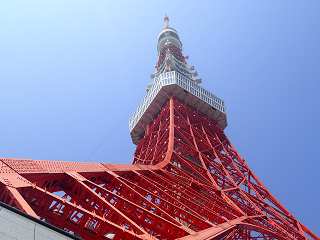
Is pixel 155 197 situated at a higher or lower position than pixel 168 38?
lower

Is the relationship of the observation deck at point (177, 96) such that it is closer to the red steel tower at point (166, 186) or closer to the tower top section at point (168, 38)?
the red steel tower at point (166, 186)

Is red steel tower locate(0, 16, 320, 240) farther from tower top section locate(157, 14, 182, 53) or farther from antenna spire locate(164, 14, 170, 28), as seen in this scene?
antenna spire locate(164, 14, 170, 28)

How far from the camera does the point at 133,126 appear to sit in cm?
3447

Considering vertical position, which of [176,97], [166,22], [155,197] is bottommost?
[155,197]

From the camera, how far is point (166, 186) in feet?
46.0

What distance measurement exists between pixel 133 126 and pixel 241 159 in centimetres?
1434

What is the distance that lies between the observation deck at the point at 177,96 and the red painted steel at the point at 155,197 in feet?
5.19

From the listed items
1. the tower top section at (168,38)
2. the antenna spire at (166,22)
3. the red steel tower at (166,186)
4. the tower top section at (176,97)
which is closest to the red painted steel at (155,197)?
the red steel tower at (166,186)

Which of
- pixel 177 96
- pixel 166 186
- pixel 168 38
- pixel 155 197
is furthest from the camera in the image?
pixel 168 38

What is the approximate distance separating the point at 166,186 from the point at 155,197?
4.26 metres

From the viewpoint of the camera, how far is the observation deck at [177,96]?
31978 mm

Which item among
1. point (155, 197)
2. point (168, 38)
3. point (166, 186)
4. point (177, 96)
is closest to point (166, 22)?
point (168, 38)

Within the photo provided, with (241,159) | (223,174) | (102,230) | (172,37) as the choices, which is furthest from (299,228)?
(172,37)

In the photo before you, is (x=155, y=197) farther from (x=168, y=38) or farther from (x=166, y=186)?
(x=168, y=38)
